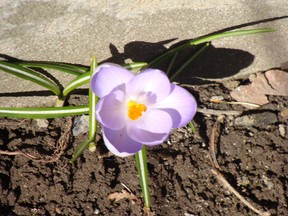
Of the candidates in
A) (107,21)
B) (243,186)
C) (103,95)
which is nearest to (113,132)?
(103,95)

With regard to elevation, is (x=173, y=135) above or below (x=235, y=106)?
below

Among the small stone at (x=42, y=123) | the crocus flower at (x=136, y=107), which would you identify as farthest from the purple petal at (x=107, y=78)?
the small stone at (x=42, y=123)

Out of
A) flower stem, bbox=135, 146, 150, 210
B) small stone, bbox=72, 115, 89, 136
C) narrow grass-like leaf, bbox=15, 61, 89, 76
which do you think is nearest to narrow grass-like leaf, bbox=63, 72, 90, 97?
narrow grass-like leaf, bbox=15, 61, 89, 76

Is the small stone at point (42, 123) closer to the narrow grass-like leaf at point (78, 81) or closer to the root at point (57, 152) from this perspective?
the root at point (57, 152)

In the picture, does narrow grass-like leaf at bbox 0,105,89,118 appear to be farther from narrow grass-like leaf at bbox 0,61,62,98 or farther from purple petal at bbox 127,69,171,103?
purple petal at bbox 127,69,171,103

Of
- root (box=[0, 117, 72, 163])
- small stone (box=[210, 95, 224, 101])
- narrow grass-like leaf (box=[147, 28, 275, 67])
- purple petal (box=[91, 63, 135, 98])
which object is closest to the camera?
purple petal (box=[91, 63, 135, 98])

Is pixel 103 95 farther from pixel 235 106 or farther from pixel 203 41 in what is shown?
pixel 235 106

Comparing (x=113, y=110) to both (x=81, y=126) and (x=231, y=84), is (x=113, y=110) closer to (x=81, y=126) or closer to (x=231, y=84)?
(x=81, y=126)
